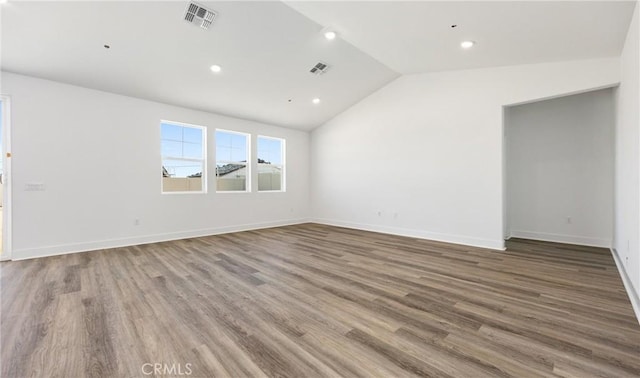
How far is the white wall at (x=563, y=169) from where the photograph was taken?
14.6 feet

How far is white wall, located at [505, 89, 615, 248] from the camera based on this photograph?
4.44 metres

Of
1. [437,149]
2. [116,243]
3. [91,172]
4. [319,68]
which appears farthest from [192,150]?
[437,149]

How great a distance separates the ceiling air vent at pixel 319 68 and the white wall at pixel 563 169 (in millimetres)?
3867

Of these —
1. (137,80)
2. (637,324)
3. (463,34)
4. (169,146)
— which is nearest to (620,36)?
(463,34)

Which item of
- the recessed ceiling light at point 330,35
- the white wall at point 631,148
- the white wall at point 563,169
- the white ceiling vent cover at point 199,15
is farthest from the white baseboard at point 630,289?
the white ceiling vent cover at point 199,15

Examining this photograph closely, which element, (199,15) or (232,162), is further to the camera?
(232,162)

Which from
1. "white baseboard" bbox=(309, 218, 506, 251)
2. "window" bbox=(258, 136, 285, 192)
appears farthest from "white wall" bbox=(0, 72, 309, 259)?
"white baseboard" bbox=(309, 218, 506, 251)

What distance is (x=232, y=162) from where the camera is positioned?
6227mm

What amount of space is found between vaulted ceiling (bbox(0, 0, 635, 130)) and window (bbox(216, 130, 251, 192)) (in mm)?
1144

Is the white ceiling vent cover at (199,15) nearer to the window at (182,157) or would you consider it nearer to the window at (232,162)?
the window at (182,157)

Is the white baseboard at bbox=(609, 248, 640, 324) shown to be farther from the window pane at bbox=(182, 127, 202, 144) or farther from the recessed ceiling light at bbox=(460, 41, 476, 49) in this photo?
the window pane at bbox=(182, 127, 202, 144)

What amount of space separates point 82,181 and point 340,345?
4.94 m

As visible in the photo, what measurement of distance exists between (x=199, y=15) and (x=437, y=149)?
4.40 m

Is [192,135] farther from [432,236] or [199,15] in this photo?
[432,236]
